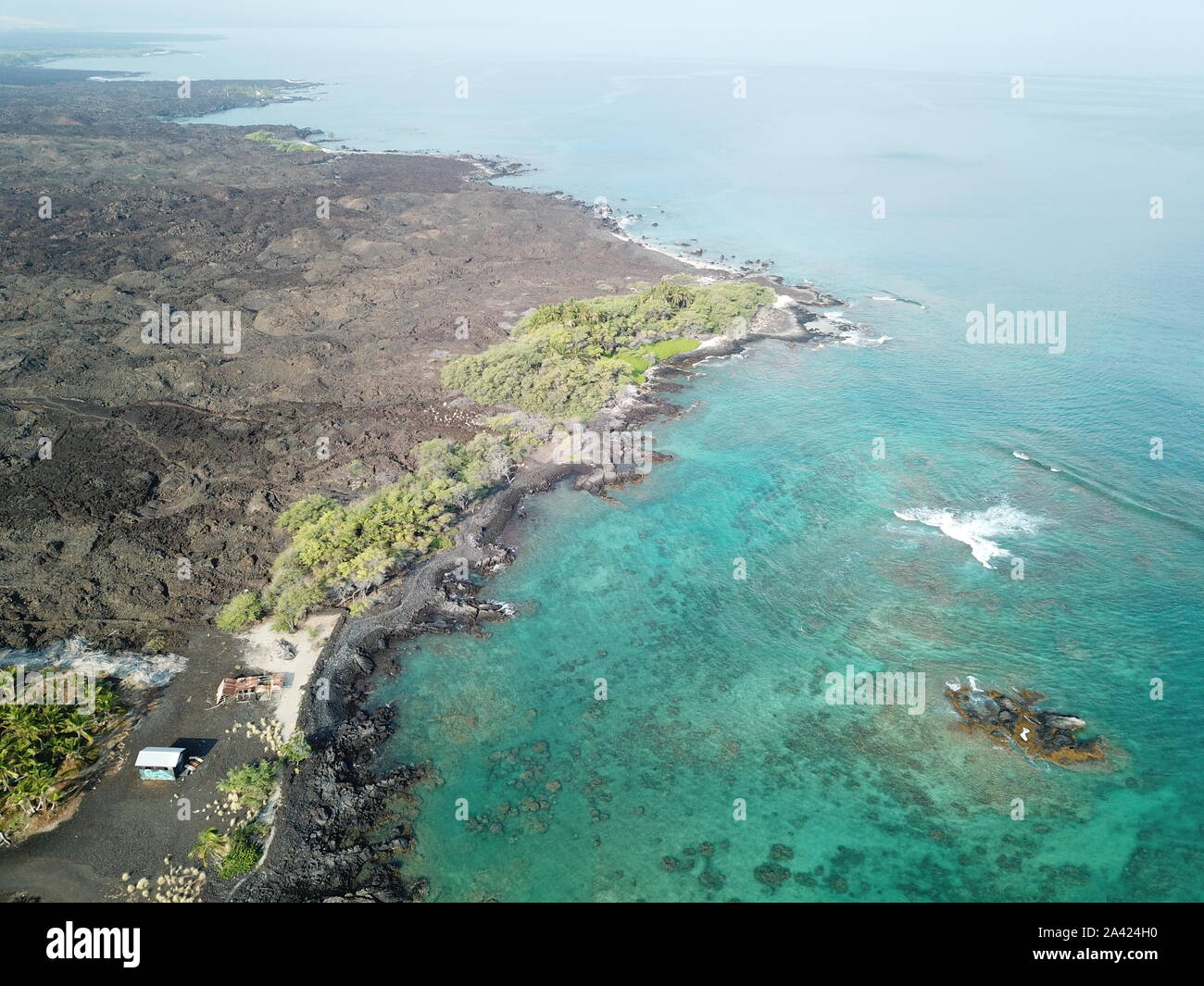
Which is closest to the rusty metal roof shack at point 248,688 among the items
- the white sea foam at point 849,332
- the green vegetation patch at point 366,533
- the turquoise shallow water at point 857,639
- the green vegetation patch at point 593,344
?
the green vegetation patch at point 366,533

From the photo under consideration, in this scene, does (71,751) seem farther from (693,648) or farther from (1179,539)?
(1179,539)

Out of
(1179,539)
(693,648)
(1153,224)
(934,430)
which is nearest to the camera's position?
(693,648)

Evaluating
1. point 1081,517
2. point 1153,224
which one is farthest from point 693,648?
point 1153,224

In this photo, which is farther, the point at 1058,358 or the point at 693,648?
the point at 1058,358

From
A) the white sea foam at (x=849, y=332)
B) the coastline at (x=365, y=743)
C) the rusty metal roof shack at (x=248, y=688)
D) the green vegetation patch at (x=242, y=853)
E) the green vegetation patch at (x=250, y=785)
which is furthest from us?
the white sea foam at (x=849, y=332)

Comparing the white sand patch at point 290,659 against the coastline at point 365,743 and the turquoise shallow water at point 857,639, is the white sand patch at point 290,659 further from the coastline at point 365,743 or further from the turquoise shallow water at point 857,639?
the turquoise shallow water at point 857,639

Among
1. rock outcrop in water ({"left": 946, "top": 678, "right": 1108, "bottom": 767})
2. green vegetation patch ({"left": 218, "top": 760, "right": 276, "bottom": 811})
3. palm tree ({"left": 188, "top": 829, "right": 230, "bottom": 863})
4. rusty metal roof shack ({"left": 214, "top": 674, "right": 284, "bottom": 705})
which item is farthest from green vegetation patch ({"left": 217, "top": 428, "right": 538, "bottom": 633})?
rock outcrop in water ({"left": 946, "top": 678, "right": 1108, "bottom": 767})

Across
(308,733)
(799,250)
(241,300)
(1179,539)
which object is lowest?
(308,733)
